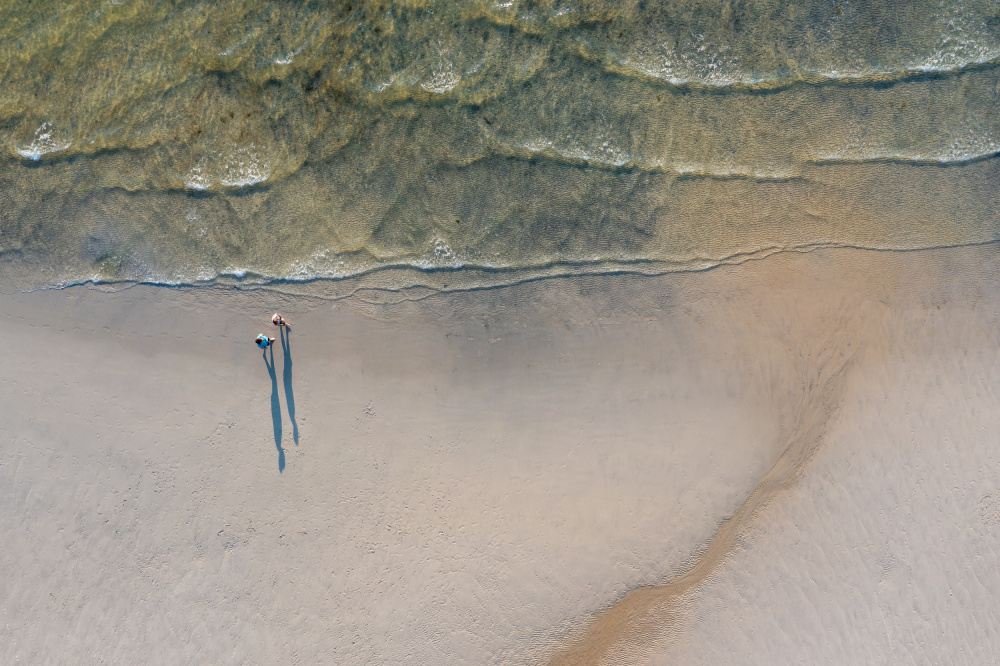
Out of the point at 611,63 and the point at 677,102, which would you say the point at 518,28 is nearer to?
the point at 611,63

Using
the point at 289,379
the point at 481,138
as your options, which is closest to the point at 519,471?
the point at 289,379

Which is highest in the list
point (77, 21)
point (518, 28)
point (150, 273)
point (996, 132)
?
point (77, 21)

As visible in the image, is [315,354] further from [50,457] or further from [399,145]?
[50,457]

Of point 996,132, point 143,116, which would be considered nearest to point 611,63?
point 996,132

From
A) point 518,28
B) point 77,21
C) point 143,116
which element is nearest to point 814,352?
point 518,28

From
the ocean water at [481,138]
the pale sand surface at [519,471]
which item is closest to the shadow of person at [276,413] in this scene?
the pale sand surface at [519,471]

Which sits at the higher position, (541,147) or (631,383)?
(541,147)
